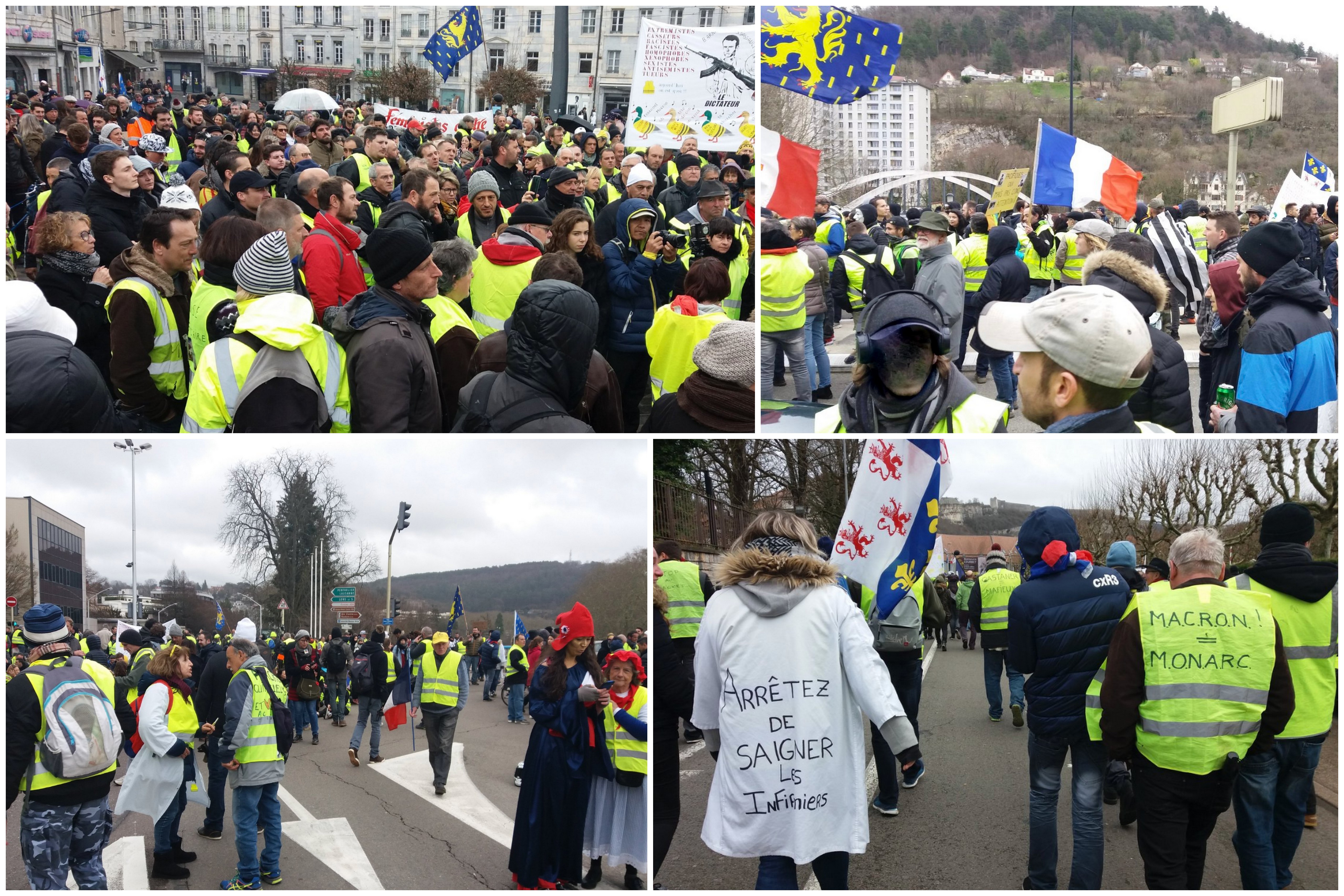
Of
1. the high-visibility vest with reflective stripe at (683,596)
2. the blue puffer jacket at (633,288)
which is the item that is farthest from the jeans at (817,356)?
the high-visibility vest with reflective stripe at (683,596)

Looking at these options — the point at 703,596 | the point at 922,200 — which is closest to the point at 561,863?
the point at 703,596

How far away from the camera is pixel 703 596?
16.1 feet

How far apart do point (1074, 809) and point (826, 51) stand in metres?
3.84

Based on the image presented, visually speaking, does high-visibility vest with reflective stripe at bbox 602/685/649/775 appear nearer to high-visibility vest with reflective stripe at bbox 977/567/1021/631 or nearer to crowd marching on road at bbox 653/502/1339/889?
crowd marching on road at bbox 653/502/1339/889

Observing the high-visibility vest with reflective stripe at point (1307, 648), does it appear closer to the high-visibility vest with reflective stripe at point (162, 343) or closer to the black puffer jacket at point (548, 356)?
the black puffer jacket at point (548, 356)

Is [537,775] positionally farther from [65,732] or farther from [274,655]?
[65,732]

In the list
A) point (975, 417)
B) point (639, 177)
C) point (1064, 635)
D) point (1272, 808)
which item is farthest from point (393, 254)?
point (639, 177)

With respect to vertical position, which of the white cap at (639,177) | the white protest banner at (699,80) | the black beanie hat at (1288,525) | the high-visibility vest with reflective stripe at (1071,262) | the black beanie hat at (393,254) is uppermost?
the white protest banner at (699,80)

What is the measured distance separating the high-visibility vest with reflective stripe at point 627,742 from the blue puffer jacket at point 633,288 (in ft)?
9.53

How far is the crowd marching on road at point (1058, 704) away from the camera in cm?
324

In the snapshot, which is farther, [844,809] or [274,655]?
[274,655]

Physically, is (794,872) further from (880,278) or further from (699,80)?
(880,278)

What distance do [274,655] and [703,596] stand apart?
2070 millimetres

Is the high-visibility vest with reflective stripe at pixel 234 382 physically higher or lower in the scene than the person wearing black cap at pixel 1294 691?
higher
